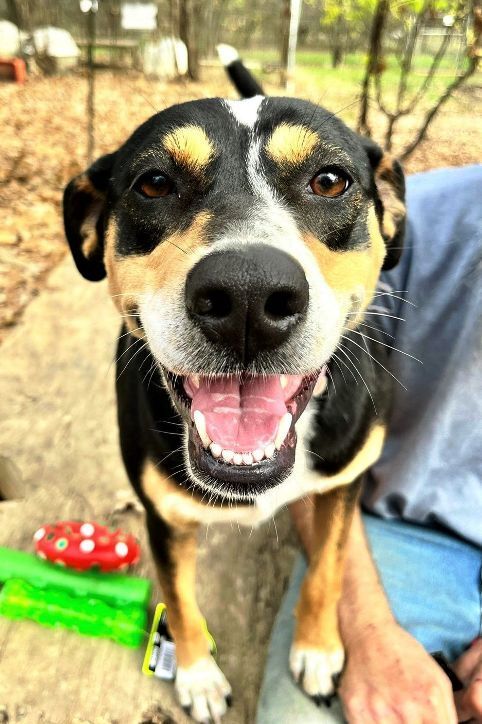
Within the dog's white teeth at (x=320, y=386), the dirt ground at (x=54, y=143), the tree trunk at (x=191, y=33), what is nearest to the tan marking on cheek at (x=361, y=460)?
the dog's white teeth at (x=320, y=386)

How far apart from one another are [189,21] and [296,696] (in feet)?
48.6

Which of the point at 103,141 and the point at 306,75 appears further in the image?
the point at 306,75

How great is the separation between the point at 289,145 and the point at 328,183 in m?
0.16

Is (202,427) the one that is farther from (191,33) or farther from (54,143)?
(191,33)

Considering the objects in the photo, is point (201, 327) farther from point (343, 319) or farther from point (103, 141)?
point (103, 141)

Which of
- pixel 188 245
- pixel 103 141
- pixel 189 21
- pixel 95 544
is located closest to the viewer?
pixel 188 245

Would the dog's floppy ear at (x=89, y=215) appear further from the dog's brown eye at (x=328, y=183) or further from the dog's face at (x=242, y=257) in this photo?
the dog's brown eye at (x=328, y=183)

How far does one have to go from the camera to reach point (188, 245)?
1.51 metres

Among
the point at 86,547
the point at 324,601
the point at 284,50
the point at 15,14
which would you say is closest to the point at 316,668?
the point at 324,601

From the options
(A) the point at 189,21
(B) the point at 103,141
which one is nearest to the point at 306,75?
(A) the point at 189,21

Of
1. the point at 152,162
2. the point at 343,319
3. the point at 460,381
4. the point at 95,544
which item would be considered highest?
the point at 152,162

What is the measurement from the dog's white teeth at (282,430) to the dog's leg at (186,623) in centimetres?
55

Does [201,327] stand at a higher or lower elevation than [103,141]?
higher

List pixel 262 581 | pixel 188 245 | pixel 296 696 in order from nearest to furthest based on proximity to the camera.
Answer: pixel 188 245 → pixel 296 696 → pixel 262 581
